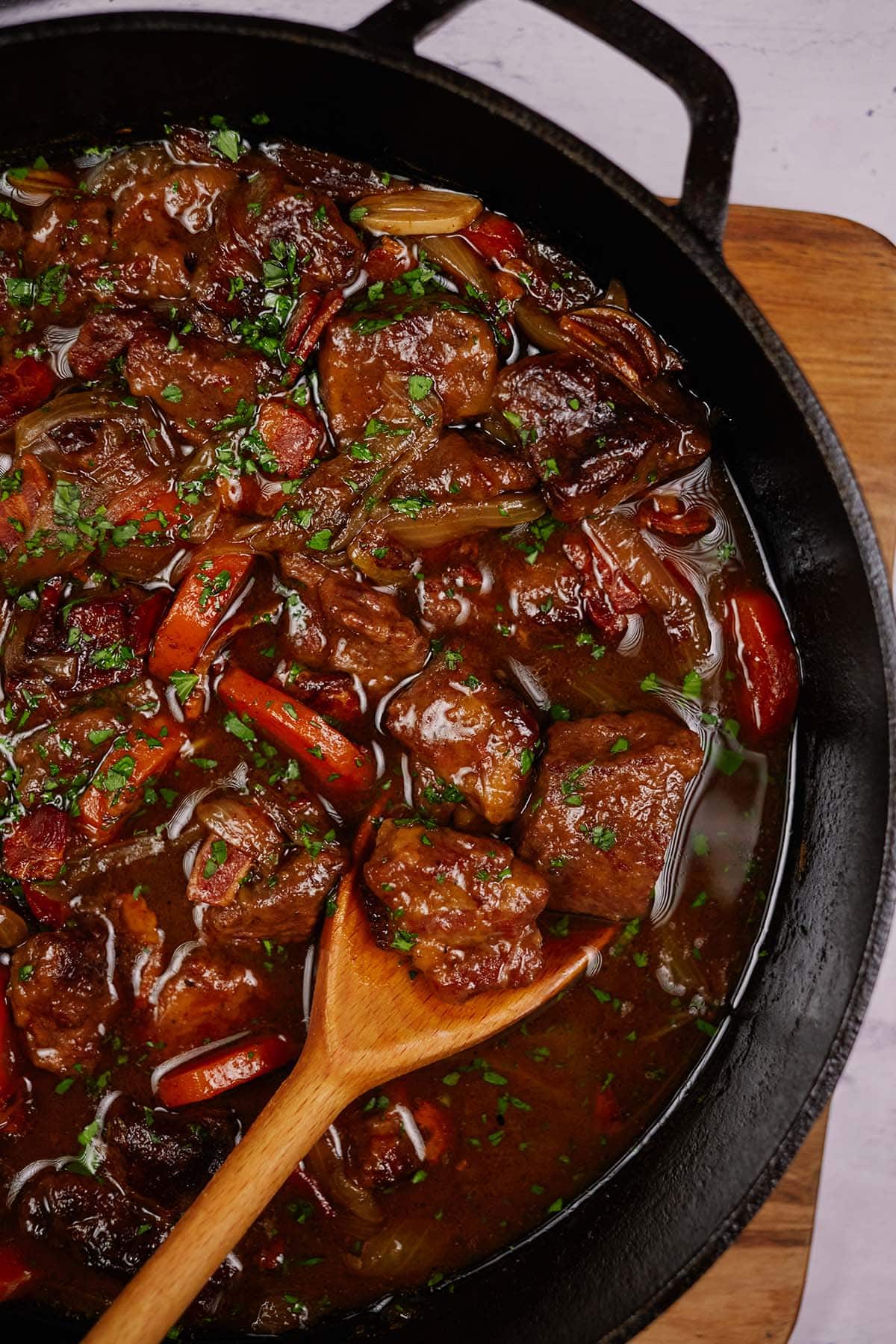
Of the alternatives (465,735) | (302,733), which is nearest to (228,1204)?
(302,733)

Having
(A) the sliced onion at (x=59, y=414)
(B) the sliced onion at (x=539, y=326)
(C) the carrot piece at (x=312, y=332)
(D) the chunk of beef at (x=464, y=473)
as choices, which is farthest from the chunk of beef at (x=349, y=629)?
(B) the sliced onion at (x=539, y=326)

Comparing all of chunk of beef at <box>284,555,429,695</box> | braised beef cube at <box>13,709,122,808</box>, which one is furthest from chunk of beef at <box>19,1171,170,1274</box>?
chunk of beef at <box>284,555,429,695</box>

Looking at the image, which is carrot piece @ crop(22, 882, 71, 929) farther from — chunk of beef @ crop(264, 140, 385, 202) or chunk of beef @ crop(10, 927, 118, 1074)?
chunk of beef @ crop(264, 140, 385, 202)

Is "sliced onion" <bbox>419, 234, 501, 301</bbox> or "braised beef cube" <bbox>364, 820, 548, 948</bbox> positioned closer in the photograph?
"braised beef cube" <bbox>364, 820, 548, 948</bbox>

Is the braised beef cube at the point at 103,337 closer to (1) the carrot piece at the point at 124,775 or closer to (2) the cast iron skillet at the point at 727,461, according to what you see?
(2) the cast iron skillet at the point at 727,461

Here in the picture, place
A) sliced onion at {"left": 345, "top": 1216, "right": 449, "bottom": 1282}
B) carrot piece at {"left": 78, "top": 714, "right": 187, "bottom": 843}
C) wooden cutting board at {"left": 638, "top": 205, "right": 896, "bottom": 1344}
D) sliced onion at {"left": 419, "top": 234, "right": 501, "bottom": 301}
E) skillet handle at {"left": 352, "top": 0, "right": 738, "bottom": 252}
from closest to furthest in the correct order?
skillet handle at {"left": 352, "top": 0, "right": 738, "bottom": 252} → carrot piece at {"left": 78, "top": 714, "right": 187, "bottom": 843} → sliced onion at {"left": 345, "top": 1216, "right": 449, "bottom": 1282} → sliced onion at {"left": 419, "top": 234, "right": 501, "bottom": 301} → wooden cutting board at {"left": 638, "top": 205, "right": 896, "bottom": 1344}

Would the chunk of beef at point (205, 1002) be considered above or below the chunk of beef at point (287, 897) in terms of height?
below

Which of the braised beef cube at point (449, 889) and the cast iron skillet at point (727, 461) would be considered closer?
the cast iron skillet at point (727, 461)

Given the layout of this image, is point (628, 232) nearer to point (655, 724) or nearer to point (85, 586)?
point (655, 724)
